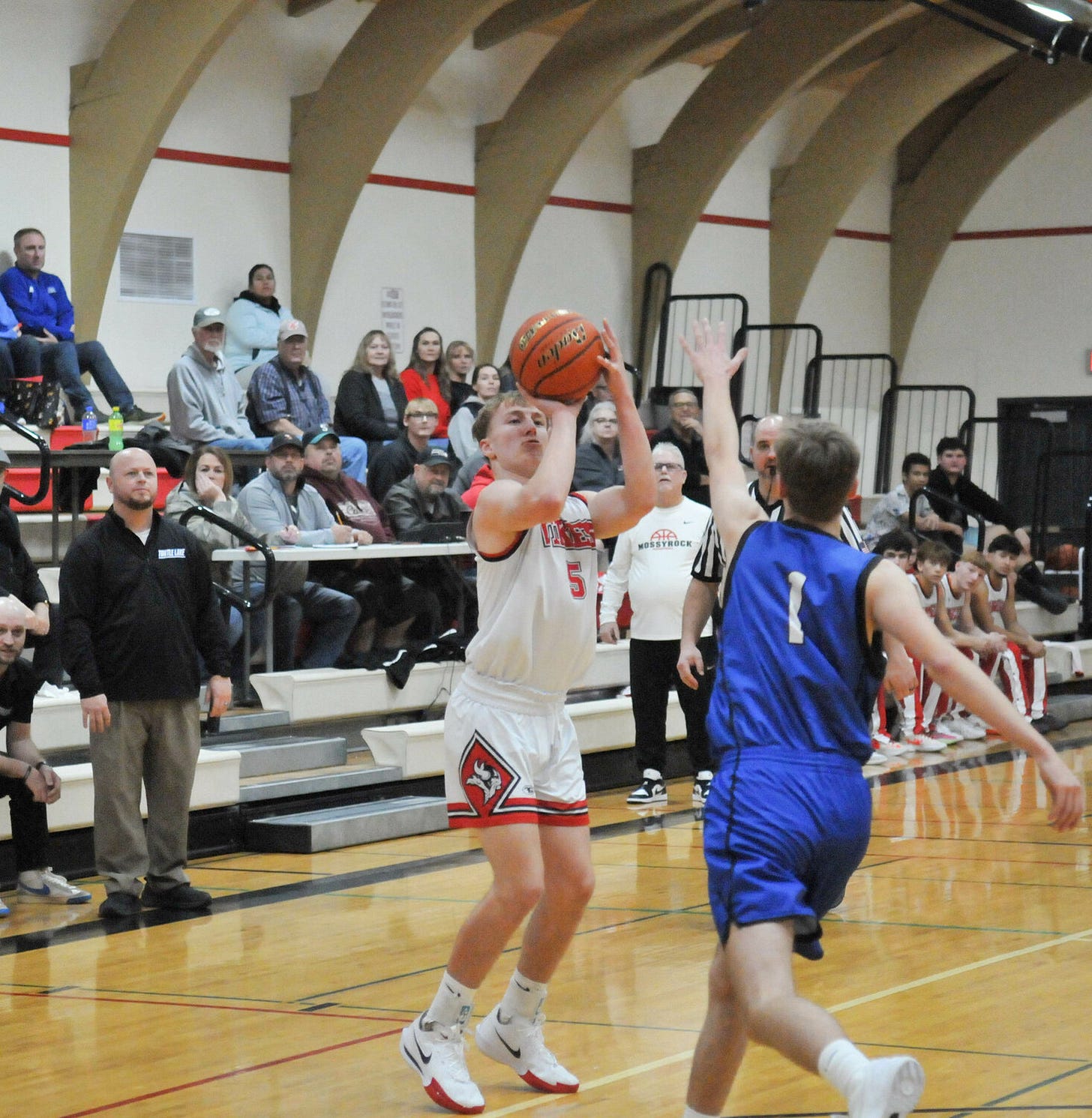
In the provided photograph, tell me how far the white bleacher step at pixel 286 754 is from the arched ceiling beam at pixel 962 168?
11.5 m

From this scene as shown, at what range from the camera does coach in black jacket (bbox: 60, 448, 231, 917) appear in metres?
6.04

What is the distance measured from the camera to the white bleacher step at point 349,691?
8.11 metres

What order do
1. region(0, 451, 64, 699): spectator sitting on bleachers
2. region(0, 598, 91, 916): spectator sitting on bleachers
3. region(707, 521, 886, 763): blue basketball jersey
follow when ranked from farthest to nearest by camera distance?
1. region(0, 451, 64, 699): spectator sitting on bleachers
2. region(0, 598, 91, 916): spectator sitting on bleachers
3. region(707, 521, 886, 763): blue basketball jersey

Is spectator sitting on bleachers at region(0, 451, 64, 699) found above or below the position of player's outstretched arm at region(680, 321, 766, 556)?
below

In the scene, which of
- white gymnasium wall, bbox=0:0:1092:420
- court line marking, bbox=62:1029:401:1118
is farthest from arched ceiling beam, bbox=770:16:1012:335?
court line marking, bbox=62:1029:401:1118

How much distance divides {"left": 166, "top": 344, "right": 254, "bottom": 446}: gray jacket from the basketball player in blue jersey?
6905 millimetres

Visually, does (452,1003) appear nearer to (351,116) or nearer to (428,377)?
(428,377)

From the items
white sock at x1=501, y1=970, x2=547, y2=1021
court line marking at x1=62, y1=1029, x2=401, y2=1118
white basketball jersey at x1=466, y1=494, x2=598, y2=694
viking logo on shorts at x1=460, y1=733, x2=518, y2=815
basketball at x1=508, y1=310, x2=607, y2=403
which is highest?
basketball at x1=508, y1=310, x2=607, y2=403

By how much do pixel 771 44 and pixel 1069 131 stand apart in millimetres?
4120

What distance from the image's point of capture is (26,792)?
6.08 m

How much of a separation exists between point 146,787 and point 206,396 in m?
4.00

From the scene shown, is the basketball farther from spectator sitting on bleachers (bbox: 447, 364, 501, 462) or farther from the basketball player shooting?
spectator sitting on bleachers (bbox: 447, 364, 501, 462)

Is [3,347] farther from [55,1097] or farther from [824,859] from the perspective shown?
[824,859]

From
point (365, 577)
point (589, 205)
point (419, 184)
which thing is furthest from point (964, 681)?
point (589, 205)
